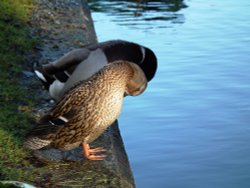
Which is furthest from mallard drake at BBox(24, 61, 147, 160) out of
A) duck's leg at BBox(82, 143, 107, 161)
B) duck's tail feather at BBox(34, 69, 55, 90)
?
duck's tail feather at BBox(34, 69, 55, 90)

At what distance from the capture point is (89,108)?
191 inches

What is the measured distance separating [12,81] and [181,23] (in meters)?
6.60

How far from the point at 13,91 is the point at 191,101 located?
→ 8.97 feet

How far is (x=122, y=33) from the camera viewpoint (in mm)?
12492

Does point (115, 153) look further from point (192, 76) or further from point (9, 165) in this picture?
point (192, 76)

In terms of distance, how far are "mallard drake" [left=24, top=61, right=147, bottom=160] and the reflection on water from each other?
27.4 ft

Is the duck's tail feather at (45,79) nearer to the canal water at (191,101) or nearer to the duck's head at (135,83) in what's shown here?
the canal water at (191,101)

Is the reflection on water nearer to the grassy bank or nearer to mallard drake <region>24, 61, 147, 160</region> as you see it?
the grassy bank

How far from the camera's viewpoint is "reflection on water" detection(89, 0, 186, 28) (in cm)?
1367

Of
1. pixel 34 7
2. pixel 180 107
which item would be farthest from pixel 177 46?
pixel 180 107

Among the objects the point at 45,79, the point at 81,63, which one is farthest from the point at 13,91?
the point at 81,63

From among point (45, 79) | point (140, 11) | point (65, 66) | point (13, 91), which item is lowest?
point (140, 11)

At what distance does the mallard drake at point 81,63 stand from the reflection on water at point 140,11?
22.2ft

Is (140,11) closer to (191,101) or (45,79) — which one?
(191,101)
